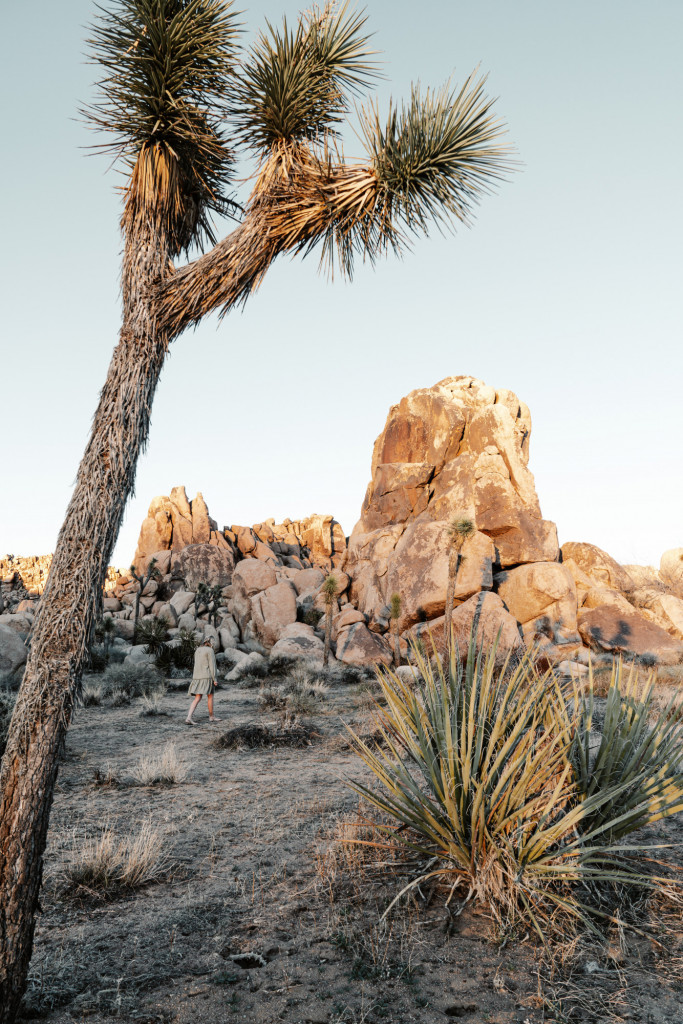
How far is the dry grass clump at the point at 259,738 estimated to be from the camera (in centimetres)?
946

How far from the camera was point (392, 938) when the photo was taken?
11.4 feet

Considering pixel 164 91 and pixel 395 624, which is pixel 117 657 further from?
pixel 164 91

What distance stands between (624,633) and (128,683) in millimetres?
21443

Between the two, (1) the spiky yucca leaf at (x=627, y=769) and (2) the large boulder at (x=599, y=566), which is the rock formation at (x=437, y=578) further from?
(1) the spiky yucca leaf at (x=627, y=769)

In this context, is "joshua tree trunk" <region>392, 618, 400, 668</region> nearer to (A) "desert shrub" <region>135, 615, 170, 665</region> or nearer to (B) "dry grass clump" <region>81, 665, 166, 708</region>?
(A) "desert shrub" <region>135, 615, 170, 665</region>

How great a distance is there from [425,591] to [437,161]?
25802 mm

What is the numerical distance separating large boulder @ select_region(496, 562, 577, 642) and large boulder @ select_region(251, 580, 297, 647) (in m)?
11.9

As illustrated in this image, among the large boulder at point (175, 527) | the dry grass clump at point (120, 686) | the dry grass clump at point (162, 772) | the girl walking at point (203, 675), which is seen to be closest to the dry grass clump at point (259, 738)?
the dry grass clump at point (162, 772)

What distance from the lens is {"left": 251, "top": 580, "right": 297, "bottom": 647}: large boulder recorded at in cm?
3397

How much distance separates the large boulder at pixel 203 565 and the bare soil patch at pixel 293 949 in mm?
37030

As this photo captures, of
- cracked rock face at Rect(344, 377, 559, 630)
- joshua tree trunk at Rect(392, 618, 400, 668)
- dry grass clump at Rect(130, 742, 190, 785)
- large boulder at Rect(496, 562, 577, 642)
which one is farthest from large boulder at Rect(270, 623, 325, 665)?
dry grass clump at Rect(130, 742, 190, 785)

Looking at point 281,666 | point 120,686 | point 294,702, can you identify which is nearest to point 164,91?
point 294,702

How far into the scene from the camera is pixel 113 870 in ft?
14.8

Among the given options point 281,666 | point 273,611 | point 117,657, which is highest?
point 273,611
